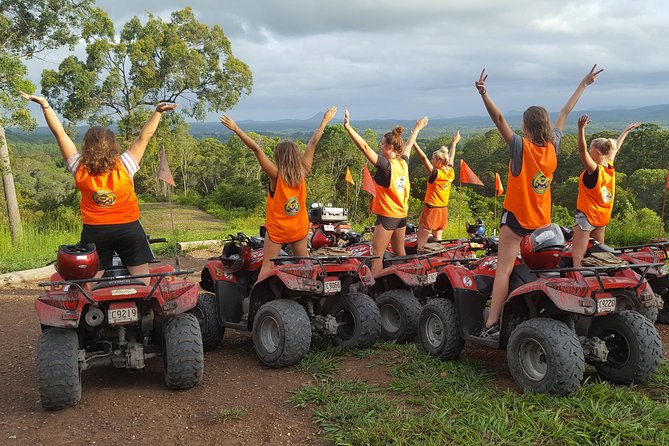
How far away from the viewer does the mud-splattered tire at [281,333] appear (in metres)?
5.45

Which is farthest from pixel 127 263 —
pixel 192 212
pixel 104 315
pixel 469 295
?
pixel 192 212

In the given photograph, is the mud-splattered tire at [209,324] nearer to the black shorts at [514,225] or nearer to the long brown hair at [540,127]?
the black shorts at [514,225]

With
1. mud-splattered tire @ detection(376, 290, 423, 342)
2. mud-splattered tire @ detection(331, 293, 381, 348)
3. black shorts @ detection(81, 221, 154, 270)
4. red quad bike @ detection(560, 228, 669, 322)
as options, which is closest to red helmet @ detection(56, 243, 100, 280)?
black shorts @ detection(81, 221, 154, 270)

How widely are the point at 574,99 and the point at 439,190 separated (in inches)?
152

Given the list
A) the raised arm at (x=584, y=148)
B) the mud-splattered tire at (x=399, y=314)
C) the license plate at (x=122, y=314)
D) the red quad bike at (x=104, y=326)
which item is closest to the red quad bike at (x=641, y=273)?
the raised arm at (x=584, y=148)

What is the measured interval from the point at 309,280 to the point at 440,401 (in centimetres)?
176

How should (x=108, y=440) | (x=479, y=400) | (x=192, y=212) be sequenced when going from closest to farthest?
(x=108, y=440) → (x=479, y=400) → (x=192, y=212)

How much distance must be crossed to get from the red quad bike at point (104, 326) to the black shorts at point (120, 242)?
223mm

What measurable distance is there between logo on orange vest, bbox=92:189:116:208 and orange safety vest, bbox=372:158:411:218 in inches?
122

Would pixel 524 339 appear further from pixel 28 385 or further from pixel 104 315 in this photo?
pixel 28 385

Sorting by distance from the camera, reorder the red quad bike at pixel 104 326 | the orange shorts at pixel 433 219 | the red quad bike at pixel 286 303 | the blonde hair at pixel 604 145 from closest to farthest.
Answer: the red quad bike at pixel 104 326 < the red quad bike at pixel 286 303 < the blonde hair at pixel 604 145 < the orange shorts at pixel 433 219

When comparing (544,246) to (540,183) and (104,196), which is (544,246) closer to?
(540,183)

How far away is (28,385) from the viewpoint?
5273 millimetres

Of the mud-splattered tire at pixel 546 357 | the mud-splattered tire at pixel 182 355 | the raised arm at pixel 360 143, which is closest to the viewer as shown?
the mud-splattered tire at pixel 546 357
